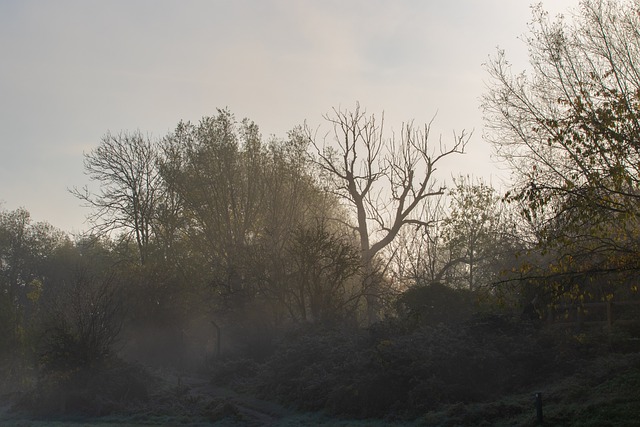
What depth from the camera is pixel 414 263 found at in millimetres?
48844

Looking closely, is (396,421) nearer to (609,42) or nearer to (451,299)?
(451,299)

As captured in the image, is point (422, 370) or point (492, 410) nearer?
point (492, 410)

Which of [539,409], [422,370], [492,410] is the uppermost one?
[422,370]

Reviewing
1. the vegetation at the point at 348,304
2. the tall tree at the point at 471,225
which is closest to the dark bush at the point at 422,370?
the vegetation at the point at 348,304

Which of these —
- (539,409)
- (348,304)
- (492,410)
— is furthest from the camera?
(348,304)

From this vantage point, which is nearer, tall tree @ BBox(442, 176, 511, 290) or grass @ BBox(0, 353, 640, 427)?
grass @ BBox(0, 353, 640, 427)

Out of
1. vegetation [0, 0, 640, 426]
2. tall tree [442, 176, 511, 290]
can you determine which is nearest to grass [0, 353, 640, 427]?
vegetation [0, 0, 640, 426]

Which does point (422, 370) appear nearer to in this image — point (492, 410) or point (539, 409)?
point (492, 410)

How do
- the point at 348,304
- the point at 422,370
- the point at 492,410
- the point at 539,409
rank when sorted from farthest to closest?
the point at 348,304
the point at 422,370
the point at 492,410
the point at 539,409

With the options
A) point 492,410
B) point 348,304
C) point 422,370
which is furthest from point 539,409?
point 348,304

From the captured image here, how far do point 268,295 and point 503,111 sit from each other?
53.3 feet

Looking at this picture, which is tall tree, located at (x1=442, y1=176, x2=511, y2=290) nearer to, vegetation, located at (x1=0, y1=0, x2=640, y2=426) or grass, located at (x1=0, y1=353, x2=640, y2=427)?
vegetation, located at (x1=0, y1=0, x2=640, y2=426)

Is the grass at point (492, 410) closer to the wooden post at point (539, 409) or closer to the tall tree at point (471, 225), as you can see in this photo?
the wooden post at point (539, 409)

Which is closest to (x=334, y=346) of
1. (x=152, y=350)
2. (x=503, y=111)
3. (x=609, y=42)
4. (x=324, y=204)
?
(x=503, y=111)
